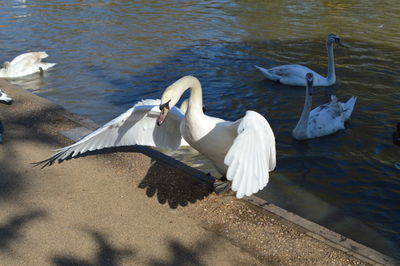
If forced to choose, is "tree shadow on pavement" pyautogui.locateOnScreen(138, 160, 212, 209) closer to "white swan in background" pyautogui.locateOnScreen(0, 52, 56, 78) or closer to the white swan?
the white swan

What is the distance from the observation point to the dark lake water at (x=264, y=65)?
6188 mm

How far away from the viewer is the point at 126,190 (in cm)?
508

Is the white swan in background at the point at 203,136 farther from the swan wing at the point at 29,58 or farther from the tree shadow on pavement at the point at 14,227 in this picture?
the swan wing at the point at 29,58

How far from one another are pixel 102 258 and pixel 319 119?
16.5 ft

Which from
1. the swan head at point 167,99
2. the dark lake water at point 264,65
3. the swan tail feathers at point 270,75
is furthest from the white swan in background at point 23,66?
the swan head at point 167,99

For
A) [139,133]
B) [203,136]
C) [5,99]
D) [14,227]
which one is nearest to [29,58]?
[5,99]

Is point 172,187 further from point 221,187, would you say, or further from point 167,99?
point 167,99

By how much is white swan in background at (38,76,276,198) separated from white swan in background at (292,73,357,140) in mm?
2867

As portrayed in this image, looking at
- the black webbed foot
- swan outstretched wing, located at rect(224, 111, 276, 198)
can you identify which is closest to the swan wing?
the black webbed foot

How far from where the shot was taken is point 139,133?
5.47m

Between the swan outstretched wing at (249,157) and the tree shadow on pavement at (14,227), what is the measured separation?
2113 millimetres

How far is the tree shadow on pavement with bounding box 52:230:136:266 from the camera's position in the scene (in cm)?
391

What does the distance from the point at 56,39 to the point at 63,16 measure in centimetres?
316

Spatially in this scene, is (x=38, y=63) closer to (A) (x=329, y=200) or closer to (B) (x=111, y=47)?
(B) (x=111, y=47)
